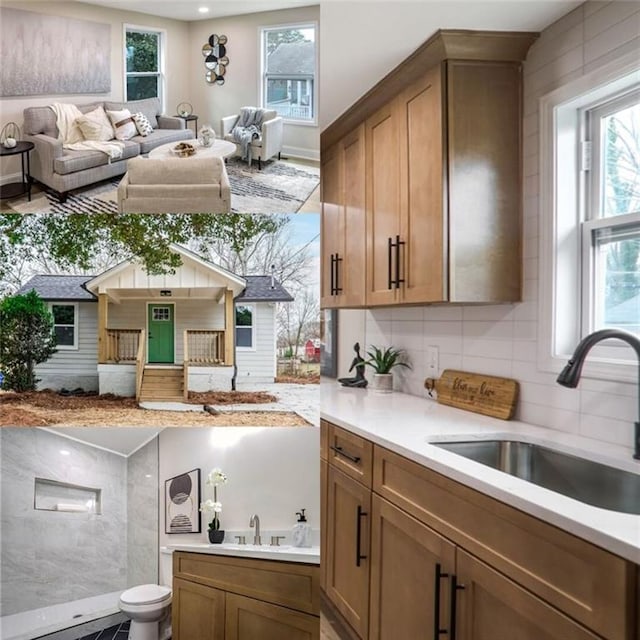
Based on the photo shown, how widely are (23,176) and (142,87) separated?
47cm

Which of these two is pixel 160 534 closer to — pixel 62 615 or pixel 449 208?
pixel 62 615

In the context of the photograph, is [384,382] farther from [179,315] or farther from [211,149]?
[211,149]

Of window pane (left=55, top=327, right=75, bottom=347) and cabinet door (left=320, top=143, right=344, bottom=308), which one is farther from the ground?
cabinet door (left=320, top=143, right=344, bottom=308)

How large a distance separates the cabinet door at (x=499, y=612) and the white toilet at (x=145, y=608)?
1089mm

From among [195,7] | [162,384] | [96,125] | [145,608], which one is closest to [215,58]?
[195,7]

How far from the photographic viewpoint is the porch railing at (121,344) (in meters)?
2.04

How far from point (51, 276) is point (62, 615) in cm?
118

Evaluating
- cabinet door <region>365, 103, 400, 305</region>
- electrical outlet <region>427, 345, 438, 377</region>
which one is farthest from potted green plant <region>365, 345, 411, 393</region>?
cabinet door <region>365, 103, 400, 305</region>

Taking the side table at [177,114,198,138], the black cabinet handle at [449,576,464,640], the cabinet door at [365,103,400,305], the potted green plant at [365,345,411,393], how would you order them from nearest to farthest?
the black cabinet handle at [449,576,464,640] → the side table at [177,114,198,138] → the cabinet door at [365,103,400,305] → the potted green plant at [365,345,411,393]

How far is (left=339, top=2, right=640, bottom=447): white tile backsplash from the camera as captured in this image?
5.82ft

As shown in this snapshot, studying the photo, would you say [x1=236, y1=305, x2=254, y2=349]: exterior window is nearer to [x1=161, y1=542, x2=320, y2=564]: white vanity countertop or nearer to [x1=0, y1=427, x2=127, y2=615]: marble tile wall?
[x1=0, y1=427, x2=127, y2=615]: marble tile wall

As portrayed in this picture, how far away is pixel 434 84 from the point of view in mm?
2188

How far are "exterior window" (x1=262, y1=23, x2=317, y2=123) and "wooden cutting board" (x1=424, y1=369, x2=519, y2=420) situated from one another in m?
1.25

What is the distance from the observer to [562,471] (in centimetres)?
178
